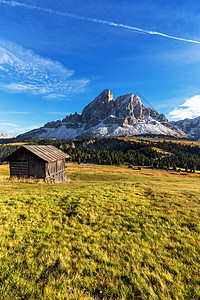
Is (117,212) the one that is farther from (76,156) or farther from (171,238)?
(76,156)

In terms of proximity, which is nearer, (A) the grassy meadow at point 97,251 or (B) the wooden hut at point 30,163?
(A) the grassy meadow at point 97,251

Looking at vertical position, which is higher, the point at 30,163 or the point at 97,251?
the point at 30,163

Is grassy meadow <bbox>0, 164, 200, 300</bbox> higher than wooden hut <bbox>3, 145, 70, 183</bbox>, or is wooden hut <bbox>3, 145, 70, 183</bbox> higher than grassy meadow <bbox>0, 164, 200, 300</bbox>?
wooden hut <bbox>3, 145, 70, 183</bbox>

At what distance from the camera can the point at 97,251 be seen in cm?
509

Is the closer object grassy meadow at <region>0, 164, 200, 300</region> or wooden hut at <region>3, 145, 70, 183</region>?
grassy meadow at <region>0, 164, 200, 300</region>

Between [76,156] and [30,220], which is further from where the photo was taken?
[76,156]

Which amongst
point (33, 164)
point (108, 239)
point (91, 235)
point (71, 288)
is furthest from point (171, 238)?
point (33, 164)

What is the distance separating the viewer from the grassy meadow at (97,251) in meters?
3.60

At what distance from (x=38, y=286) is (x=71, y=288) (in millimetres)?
952

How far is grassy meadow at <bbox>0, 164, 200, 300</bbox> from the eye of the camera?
11.8 feet

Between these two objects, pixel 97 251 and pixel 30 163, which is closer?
pixel 97 251

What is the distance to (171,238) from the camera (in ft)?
19.6

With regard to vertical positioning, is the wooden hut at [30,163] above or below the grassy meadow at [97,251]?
above

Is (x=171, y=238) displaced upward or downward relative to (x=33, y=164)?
downward
